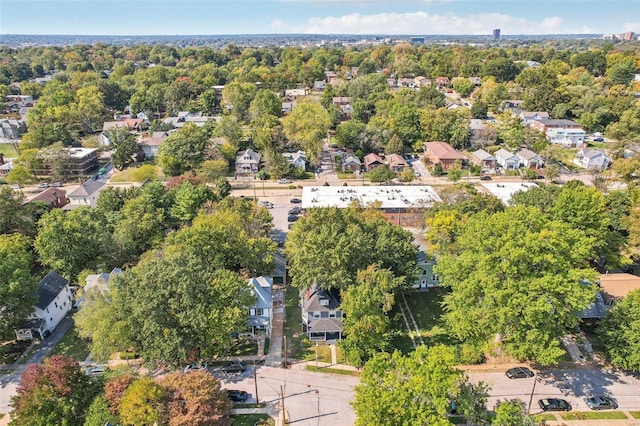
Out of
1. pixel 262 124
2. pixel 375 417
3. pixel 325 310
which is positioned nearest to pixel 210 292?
pixel 325 310

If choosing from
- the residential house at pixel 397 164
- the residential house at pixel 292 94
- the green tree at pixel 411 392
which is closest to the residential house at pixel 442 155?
the residential house at pixel 397 164

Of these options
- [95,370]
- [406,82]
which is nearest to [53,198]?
[95,370]

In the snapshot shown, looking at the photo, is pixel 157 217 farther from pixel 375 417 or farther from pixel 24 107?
pixel 24 107

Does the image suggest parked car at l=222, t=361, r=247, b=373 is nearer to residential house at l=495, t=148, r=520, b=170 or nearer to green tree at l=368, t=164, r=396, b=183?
green tree at l=368, t=164, r=396, b=183

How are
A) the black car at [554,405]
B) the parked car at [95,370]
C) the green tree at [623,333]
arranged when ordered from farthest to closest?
the parked car at [95,370] → the green tree at [623,333] → the black car at [554,405]

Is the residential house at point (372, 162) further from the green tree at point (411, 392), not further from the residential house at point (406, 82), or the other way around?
the residential house at point (406, 82)

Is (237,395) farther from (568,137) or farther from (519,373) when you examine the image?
(568,137)

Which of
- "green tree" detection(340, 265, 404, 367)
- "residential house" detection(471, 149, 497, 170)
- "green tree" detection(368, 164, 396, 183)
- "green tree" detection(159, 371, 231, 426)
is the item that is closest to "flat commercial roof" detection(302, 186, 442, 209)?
"green tree" detection(368, 164, 396, 183)
